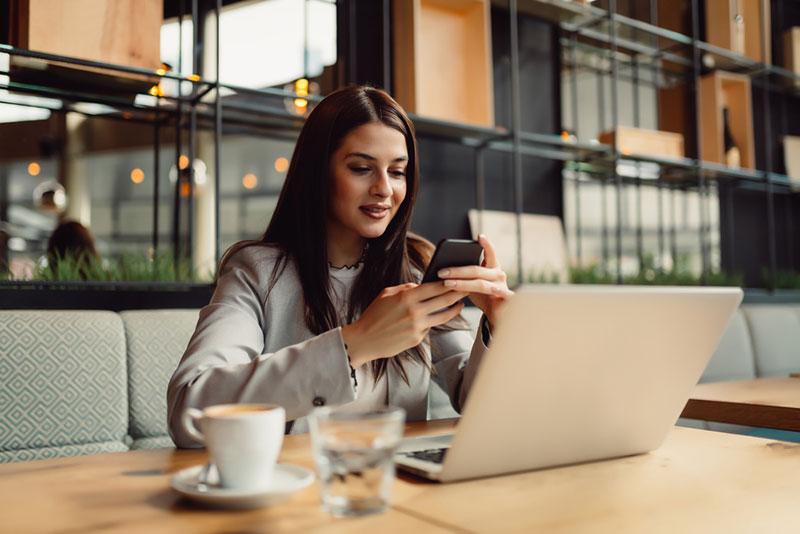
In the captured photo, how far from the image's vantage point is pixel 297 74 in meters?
4.47

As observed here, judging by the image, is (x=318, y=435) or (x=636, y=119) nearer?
(x=318, y=435)

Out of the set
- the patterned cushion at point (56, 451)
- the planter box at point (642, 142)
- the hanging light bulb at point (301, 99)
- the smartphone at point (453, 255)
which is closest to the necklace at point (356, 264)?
the smartphone at point (453, 255)

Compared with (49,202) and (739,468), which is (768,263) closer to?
(739,468)

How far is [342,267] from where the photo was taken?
1484 mm

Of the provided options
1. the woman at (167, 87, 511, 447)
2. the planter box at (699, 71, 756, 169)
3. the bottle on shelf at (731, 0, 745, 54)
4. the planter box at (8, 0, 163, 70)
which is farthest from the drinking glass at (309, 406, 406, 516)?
the bottle on shelf at (731, 0, 745, 54)

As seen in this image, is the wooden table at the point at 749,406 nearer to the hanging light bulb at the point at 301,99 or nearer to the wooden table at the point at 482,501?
the wooden table at the point at 482,501

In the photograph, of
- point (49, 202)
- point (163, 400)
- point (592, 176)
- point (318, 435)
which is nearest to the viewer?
point (318, 435)

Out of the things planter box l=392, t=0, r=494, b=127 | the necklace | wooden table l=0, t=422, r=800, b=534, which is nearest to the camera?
wooden table l=0, t=422, r=800, b=534

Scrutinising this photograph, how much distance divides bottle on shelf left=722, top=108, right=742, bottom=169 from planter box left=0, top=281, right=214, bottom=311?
3.35 metres

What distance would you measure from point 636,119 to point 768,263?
4.81 ft

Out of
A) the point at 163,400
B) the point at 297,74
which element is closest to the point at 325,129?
the point at 163,400

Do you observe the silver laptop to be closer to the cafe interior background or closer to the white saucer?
the white saucer

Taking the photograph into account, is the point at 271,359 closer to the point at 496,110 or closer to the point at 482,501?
the point at 482,501

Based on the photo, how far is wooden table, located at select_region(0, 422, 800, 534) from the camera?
574mm
